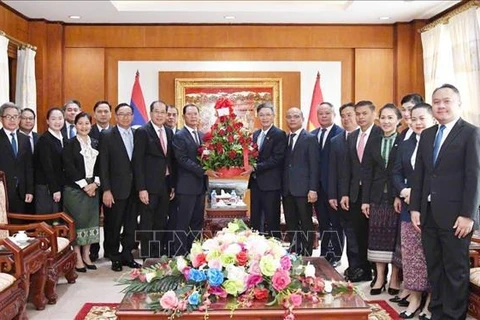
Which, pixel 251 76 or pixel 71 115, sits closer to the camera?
pixel 71 115

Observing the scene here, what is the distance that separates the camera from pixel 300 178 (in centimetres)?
529

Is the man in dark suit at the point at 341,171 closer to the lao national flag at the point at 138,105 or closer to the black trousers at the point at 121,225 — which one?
the black trousers at the point at 121,225

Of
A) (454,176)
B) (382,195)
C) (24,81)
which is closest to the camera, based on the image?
(454,176)

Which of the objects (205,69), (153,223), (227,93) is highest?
(205,69)

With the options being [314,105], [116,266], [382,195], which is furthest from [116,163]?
[314,105]

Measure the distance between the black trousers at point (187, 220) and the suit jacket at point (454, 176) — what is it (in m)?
2.58

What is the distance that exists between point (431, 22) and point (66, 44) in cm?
558

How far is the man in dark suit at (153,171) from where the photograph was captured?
5.38 metres

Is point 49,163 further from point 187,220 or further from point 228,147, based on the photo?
point 228,147

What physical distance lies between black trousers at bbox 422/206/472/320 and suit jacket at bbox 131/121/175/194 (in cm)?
276

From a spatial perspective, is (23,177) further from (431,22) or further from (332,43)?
(431,22)

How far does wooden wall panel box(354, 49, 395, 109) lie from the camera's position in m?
8.43

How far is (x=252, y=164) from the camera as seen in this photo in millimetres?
5191

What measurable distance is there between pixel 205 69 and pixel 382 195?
15.5 feet
